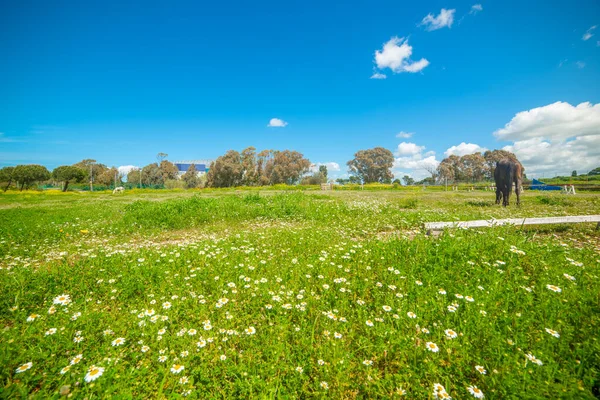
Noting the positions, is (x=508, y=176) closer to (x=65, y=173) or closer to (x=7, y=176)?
(x=65, y=173)

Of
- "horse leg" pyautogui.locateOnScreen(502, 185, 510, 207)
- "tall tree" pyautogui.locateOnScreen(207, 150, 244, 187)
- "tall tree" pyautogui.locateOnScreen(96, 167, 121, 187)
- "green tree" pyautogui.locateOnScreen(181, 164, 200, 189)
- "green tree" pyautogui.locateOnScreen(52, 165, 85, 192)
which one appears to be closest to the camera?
"horse leg" pyautogui.locateOnScreen(502, 185, 510, 207)

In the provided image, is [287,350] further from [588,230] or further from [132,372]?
[588,230]

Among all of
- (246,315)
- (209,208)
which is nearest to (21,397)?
(246,315)

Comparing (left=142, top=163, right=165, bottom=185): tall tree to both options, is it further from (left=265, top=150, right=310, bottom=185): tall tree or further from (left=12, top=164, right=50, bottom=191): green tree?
(left=265, top=150, right=310, bottom=185): tall tree

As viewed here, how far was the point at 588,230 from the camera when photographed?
25.7 feet

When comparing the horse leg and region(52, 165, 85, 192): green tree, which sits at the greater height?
region(52, 165, 85, 192): green tree

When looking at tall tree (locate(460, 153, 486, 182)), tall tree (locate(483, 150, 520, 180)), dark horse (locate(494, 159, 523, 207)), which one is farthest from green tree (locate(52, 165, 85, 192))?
tall tree (locate(483, 150, 520, 180))

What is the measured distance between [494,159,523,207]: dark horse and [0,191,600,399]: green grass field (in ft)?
41.4

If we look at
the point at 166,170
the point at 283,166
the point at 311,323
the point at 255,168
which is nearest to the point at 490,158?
the point at 283,166

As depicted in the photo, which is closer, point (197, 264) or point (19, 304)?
point (19, 304)

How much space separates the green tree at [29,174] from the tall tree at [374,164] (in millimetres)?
92927

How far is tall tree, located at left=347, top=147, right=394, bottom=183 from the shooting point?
294 ft

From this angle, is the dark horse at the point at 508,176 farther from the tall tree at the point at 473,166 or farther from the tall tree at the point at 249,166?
the tall tree at the point at 473,166

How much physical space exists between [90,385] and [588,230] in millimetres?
12268
